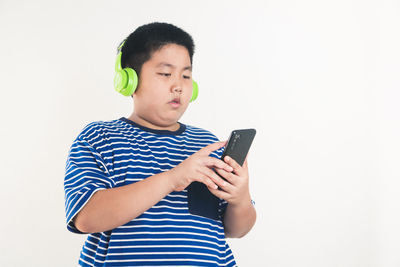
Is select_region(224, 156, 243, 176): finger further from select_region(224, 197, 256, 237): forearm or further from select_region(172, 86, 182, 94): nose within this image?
select_region(172, 86, 182, 94): nose

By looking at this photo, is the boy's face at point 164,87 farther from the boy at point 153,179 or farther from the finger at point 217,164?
the finger at point 217,164

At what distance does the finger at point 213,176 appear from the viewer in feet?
3.26

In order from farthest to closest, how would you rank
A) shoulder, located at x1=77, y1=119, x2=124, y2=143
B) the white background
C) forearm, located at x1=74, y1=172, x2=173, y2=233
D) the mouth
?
1. the white background
2. the mouth
3. shoulder, located at x1=77, y1=119, x2=124, y2=143
4. forearm, located at x1=74, y1=172, x2=173, y2=233

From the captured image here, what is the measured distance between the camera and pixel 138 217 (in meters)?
1.08

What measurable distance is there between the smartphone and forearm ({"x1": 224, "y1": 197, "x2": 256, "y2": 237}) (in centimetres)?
14

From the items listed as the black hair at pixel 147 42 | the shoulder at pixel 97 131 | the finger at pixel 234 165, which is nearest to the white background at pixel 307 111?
the black hair at pixel 147 42

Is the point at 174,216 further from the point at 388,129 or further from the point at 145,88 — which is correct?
the point at 388,129

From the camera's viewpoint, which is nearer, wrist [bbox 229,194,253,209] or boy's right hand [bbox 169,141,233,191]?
boy's right hand [bbox 169,141,233,191]

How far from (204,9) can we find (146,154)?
1191 mm

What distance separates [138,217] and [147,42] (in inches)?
20.8

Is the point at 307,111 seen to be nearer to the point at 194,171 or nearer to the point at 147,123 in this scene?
the point at 147,123

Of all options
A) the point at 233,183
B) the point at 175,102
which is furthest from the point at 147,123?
the point at 233,183

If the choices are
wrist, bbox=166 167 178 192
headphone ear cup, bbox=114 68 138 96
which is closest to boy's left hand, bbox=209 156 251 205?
wrist, bbox=166 167 178 192

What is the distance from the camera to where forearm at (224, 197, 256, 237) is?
3.84 feet
